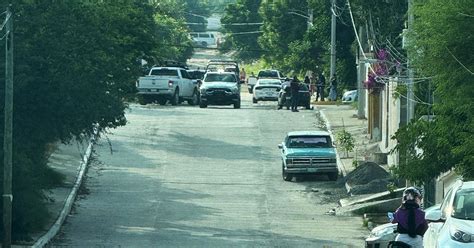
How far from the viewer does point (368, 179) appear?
4012 cm

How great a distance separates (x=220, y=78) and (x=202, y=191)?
2239cm

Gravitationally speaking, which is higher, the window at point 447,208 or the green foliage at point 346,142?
the window at point 447,208

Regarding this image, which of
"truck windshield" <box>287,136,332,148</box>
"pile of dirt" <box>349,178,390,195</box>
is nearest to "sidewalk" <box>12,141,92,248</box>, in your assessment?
"truck windshield" <box>287,136,332,148</box>

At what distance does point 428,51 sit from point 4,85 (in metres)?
10.1

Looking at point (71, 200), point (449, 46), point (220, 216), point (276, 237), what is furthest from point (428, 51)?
point (71, 200)

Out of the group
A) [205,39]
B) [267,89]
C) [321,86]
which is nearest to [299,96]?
[321,86]

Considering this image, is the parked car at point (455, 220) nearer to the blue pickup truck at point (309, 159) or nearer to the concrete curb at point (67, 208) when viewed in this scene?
the concrete curb at point (67, 208)

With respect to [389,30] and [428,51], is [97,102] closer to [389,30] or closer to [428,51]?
[428,51]

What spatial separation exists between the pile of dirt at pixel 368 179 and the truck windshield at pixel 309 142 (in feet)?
4.92

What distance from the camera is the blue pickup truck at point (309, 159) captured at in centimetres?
4184

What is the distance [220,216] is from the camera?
36.2 m

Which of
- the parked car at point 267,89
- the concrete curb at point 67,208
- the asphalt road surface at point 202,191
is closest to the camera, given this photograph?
the concrete curb at point 67,208

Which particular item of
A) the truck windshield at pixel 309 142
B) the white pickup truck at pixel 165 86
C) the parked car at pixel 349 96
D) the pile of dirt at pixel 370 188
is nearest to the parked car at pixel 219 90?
the white pickup truck at pixel 165 86

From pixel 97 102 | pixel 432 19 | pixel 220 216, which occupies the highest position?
pixel 432 19
